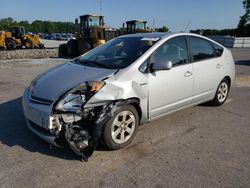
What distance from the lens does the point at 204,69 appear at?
4945 mm

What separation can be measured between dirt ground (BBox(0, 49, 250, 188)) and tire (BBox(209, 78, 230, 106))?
0.70 metres

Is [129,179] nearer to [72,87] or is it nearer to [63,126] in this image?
[63,126]

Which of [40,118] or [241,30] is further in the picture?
[241,30]

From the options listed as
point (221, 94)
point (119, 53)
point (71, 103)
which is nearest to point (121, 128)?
point (71, 103)

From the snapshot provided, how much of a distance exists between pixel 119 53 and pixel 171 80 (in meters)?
0.96

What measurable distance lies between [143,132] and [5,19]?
128 m

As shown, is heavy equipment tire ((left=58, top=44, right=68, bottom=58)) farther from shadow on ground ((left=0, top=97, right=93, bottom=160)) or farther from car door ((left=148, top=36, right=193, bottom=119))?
car door ((left=148, top=36, right=193, bottom=119))

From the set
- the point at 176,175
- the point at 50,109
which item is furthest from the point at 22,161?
the point at 176,175

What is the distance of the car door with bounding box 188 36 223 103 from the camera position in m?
4.82

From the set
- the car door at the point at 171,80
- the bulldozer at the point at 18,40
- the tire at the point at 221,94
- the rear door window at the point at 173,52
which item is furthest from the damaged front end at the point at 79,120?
the bulldozer at the point at 18,40

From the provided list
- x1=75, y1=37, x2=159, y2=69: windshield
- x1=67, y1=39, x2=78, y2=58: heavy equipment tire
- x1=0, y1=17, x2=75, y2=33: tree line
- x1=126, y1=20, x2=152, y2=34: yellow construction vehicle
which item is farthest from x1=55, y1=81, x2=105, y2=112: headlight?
x1=0, y1=17, x2=75, y2=33: tree line

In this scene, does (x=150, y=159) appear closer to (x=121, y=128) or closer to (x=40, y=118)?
(x=121, y=128)

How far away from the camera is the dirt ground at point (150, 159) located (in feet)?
9.94

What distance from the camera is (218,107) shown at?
575cm
